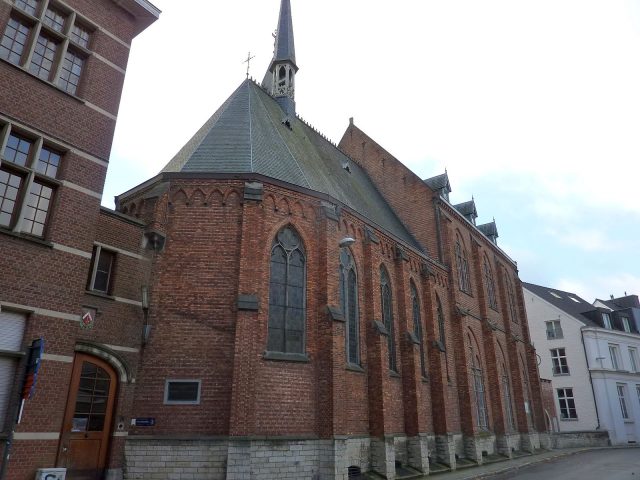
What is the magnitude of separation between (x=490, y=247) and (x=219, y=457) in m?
24.4

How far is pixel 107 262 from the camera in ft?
40.5

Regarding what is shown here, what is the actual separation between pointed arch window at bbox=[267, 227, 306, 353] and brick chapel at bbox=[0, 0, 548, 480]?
0.04m

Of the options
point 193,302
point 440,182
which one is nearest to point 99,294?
point 193,302

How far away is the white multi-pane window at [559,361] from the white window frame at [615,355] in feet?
A: 10.9

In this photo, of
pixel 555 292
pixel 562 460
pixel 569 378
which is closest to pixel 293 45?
pixel 562 460

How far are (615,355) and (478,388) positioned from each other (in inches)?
782

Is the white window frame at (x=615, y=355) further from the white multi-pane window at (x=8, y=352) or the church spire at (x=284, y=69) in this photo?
the white multi-pane window at (x=8, y=352)

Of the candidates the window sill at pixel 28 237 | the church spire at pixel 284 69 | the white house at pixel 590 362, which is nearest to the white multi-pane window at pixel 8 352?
the window sill at pixel 28 237

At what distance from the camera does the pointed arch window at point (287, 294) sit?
1420cm

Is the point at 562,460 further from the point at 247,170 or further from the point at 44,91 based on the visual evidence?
the point at 44,91

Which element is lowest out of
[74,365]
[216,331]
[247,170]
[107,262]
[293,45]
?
[74,365]

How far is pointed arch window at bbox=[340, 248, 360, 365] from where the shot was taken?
16328 mm

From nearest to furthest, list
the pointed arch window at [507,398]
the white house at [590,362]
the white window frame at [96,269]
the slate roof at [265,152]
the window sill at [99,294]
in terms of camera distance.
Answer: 1. the window sill at [99,294]
2. the white window frame at [96,269]
3. the slate roof at [265,152]
4. the pointed arch window at [507,398]
5. the white house at [590,362]

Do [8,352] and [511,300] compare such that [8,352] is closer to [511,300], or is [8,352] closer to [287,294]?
[287,294]
